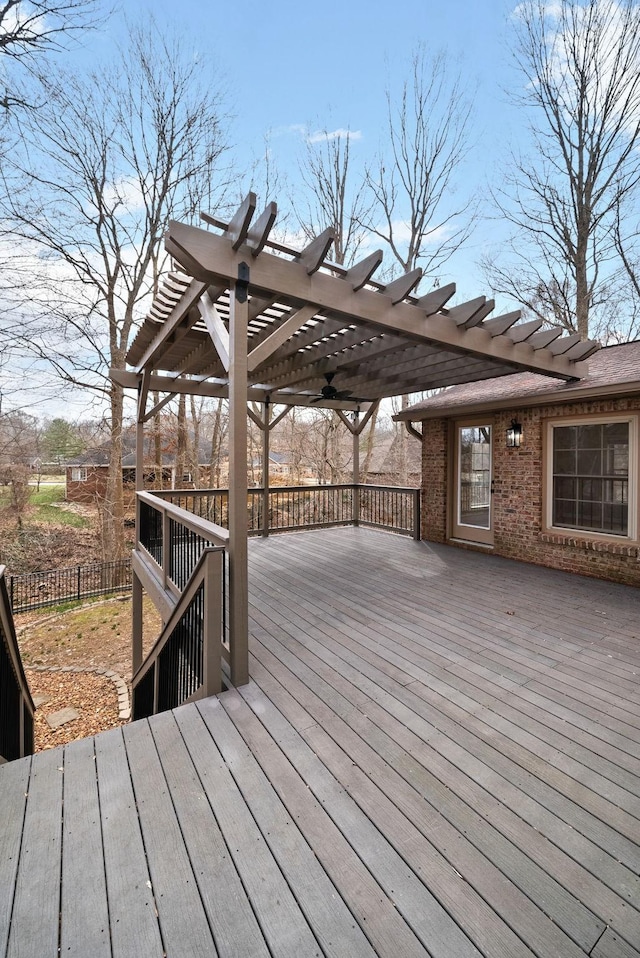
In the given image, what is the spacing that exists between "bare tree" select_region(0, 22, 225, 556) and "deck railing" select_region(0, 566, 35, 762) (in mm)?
8454

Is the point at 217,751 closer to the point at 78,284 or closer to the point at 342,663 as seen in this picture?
the point at 342,663

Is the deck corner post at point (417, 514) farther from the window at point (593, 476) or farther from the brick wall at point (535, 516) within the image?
the window at point (593, 476)

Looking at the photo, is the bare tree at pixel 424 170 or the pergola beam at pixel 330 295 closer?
the pergola beam at pixel 330 295

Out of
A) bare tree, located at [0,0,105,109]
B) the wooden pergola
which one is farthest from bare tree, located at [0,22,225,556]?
the wooden pergola

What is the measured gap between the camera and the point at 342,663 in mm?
3104

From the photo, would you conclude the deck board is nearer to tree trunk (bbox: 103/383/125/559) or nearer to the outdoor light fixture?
the outdoor light fixture

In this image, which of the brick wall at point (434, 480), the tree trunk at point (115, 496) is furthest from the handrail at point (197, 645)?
the tree trunk at point (115, 496)

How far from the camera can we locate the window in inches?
198

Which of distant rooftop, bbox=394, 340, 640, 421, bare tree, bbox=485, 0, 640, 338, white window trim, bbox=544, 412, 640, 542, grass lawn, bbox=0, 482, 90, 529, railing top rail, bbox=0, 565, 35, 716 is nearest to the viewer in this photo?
railing top rail, bbox=0, 565, 35, 716

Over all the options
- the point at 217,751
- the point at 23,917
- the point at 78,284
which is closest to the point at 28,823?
the point at 23,917

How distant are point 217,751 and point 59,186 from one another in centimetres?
1333

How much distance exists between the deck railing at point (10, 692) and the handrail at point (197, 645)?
1051mm

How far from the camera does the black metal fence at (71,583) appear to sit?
1024cm

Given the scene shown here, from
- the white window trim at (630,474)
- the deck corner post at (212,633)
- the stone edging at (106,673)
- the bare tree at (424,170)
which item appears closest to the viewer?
the deck corner post at (212,633)
